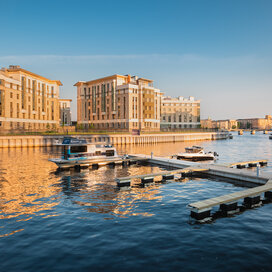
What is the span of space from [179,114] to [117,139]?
90.4 metres

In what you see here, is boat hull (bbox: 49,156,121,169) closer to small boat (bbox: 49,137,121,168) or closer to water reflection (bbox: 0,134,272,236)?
small boat (bbox: 49,137,121,168)

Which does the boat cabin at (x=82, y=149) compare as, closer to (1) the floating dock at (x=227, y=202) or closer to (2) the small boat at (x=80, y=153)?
(2) the small boat at (x=80, y=153)

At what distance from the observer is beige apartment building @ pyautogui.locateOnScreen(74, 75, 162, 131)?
115 meters

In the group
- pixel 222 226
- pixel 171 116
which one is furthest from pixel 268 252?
pixel 171 116

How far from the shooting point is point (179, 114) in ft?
555

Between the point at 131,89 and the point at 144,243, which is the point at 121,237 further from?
the point at 131,89

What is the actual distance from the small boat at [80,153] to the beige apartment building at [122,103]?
69976 millimetres

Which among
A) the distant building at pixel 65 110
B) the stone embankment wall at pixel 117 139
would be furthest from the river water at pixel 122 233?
the distant building at pixel 65 110

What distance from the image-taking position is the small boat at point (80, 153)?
35.2 metres

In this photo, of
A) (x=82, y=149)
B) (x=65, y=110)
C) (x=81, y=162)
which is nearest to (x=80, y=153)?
(x=82, y=149)

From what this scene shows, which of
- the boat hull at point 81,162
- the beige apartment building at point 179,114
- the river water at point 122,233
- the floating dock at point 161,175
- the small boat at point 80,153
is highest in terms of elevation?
the beige apartment building at point 179,114

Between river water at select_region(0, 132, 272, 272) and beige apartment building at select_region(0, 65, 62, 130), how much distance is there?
7550 centimetres

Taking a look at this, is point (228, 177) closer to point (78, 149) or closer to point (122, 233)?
point (122, 233)

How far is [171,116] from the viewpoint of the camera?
168125 mm
